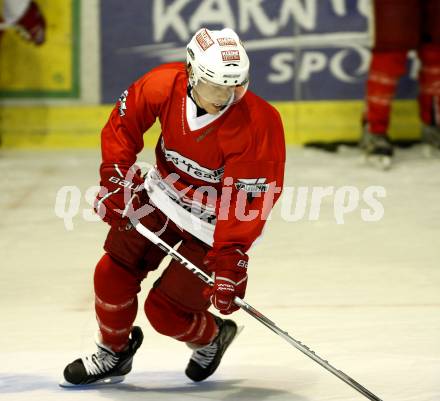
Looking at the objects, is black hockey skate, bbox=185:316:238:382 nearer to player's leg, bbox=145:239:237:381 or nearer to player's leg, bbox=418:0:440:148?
player's leg, bbox=145:239:237:381

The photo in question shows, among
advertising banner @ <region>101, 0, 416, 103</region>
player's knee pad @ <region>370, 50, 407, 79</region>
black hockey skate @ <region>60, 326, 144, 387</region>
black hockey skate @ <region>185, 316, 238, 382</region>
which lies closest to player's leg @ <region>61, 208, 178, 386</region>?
black hockey skate @ <region>60, 326, 144, 387</region>

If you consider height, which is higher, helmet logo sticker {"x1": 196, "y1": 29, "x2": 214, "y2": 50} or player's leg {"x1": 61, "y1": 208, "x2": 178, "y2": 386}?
helmet logo sticker {"x1": 196, "y1": 29, "x2": 214, "y2": 50}

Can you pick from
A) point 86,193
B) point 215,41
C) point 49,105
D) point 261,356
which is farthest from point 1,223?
point 215,41

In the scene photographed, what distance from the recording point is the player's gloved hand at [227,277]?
10.7 ft

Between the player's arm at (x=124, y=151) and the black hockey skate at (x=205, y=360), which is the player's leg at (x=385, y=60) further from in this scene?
the player's arm at (x=124, y=151)

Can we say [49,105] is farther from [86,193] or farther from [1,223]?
[1,223]

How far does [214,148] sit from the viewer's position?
3.40m

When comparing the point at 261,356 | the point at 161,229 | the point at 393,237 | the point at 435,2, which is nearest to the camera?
the point at 161,229

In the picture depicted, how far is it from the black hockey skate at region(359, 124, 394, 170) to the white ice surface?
15 centimetres

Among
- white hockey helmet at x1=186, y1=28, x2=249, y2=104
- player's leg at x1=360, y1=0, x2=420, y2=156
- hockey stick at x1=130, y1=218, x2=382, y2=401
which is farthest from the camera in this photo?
player's leg at x1=360, y1=0, x2=420, y2=156

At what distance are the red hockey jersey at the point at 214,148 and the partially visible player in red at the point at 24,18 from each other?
12.0 feet

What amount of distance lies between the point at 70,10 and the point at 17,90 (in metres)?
0.59

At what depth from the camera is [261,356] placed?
Result: 3879mm

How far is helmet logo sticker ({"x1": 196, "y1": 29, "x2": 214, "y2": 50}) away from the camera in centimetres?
330
